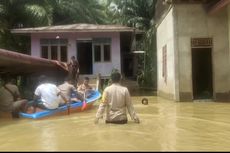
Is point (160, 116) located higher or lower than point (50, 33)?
lower

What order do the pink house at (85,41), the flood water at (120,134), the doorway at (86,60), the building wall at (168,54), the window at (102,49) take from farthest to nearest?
the doorway at (86,60) → the window at (102,49) → the pink house at (85,41) → the building wall at (168,54) → the flood water at (120,134)

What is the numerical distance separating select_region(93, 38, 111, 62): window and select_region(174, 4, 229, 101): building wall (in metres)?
7.85

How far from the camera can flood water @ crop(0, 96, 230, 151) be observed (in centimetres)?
731

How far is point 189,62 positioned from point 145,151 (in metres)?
11.3

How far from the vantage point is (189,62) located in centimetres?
1758

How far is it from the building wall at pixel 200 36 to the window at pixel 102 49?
785 centimetres

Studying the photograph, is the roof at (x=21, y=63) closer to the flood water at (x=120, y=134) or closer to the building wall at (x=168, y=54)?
the flood water at (x=120, y=134)

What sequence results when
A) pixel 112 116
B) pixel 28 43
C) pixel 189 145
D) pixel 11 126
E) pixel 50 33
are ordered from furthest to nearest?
pixel 28 43
pixel 50 33
pixel 11 126
pixel 112 116
pixel 189 145

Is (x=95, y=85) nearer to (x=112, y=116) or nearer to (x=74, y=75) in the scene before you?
(x=74, y=75)

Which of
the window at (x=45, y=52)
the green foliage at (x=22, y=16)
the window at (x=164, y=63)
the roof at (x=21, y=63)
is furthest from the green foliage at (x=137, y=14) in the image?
the roof at (x=21, y=63)

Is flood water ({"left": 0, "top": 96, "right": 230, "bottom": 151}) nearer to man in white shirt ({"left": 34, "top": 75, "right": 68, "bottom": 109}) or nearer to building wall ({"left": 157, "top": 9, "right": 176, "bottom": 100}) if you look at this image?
man in white shirt ({"left": 34, "top": 75, "right": 68, "bottom": 109})

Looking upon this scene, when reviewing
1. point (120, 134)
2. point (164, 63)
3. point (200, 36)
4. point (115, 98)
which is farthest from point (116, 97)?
point (164, 63)

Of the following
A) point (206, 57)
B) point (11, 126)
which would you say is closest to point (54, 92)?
point (11, 126)

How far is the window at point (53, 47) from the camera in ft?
81.4
